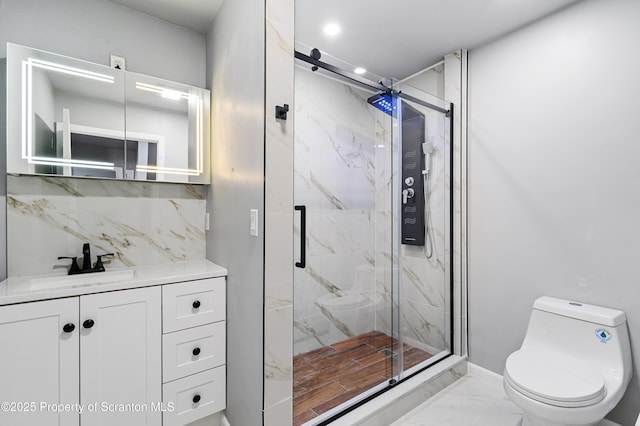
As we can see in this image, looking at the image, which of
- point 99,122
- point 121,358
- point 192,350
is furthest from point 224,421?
point 99,122

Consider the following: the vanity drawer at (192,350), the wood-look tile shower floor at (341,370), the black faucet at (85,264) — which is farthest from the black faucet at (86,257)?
the wood-look tile shower floor at (341,370)

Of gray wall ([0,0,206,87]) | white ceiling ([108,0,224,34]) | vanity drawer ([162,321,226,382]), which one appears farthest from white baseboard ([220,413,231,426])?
white ceiling ([108,0,224,34])

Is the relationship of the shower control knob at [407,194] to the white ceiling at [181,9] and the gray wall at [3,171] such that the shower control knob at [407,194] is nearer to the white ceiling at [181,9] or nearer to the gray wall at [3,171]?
the white ceiling at [181,9]

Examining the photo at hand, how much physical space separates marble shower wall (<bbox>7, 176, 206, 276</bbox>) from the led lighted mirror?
0.63 feet

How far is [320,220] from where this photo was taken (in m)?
2.72

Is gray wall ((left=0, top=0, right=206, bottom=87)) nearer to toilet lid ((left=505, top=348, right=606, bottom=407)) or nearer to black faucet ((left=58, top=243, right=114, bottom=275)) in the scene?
black faucet ((left=58, top=243, right=114, bottom=275))

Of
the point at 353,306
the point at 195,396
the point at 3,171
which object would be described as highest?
the point at 3,171

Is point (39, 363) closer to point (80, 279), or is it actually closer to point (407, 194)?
point (80, 279)

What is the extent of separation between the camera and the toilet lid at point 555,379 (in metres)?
1.36

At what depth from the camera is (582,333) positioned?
5.60ft

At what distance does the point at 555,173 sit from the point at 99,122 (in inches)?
115

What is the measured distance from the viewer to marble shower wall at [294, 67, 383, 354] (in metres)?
2.60

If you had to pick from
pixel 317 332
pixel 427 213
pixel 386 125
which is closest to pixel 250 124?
pixel 386 125

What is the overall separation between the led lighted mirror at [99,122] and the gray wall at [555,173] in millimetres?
2197
